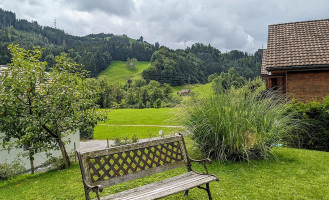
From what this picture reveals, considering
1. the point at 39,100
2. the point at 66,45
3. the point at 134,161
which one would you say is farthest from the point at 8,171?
the point at 66,45

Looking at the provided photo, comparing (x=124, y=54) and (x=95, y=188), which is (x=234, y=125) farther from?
(x=124, y=54)

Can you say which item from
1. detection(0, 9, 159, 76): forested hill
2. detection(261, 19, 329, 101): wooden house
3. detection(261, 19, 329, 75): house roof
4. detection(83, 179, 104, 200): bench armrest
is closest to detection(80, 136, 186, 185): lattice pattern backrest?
detection(83, 179, 104, 200): bench armrest

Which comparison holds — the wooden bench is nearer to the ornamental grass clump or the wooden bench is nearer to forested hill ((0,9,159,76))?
the ornamental grass clump

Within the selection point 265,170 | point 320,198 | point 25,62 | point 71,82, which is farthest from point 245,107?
point 25,62

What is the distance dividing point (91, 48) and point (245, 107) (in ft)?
387

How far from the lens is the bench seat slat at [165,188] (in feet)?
11.2

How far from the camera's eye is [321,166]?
19.3 ft

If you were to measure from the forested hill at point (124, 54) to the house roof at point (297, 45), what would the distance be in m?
34.4

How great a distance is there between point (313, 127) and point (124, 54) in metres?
129

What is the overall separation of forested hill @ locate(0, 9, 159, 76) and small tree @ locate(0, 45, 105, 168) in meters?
69.9

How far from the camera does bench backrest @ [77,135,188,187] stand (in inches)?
141

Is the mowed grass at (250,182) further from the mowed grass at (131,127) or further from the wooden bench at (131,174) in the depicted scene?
the mowed grass at (131,127)

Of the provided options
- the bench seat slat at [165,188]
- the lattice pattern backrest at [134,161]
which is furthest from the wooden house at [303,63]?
the bench seat slat at [165,188]

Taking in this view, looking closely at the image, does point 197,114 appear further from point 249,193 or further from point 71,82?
point 71,82
